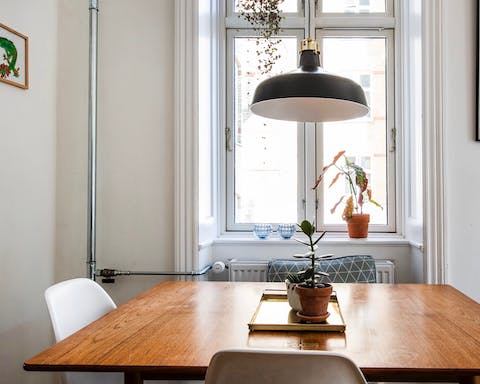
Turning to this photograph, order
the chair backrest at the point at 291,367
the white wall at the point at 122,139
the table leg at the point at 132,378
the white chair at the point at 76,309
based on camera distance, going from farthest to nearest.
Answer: the white wall at the point at 122,139 → the white chair at the point at 76,309 → the table leg at the point at 132,378 → the chair backrest at the point at 291,367

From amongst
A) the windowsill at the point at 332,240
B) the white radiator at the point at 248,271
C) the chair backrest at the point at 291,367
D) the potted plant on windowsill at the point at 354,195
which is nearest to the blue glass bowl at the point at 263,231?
the windowsill at the point at 332,240

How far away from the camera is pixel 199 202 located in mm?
2350

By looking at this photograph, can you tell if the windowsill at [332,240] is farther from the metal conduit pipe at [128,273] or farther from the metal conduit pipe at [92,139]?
the metal conduit pipe at [92,139]

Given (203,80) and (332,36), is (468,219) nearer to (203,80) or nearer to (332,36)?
(332,36)

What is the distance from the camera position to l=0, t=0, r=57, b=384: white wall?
6.36 feet

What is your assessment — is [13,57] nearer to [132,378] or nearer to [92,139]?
[92,139]

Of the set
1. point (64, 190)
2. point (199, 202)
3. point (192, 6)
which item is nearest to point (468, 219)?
point (199, 202)

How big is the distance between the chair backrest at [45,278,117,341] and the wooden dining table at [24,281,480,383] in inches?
6.4

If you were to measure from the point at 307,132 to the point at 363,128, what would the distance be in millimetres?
372

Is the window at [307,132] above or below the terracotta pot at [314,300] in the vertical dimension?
above

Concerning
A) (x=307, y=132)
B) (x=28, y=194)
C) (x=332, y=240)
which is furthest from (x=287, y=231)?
(x=28, y=194)

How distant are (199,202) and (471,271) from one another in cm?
153

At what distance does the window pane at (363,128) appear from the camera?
2.77 metres

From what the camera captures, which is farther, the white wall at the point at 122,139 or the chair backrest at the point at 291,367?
the white wall at the point at 122,139
